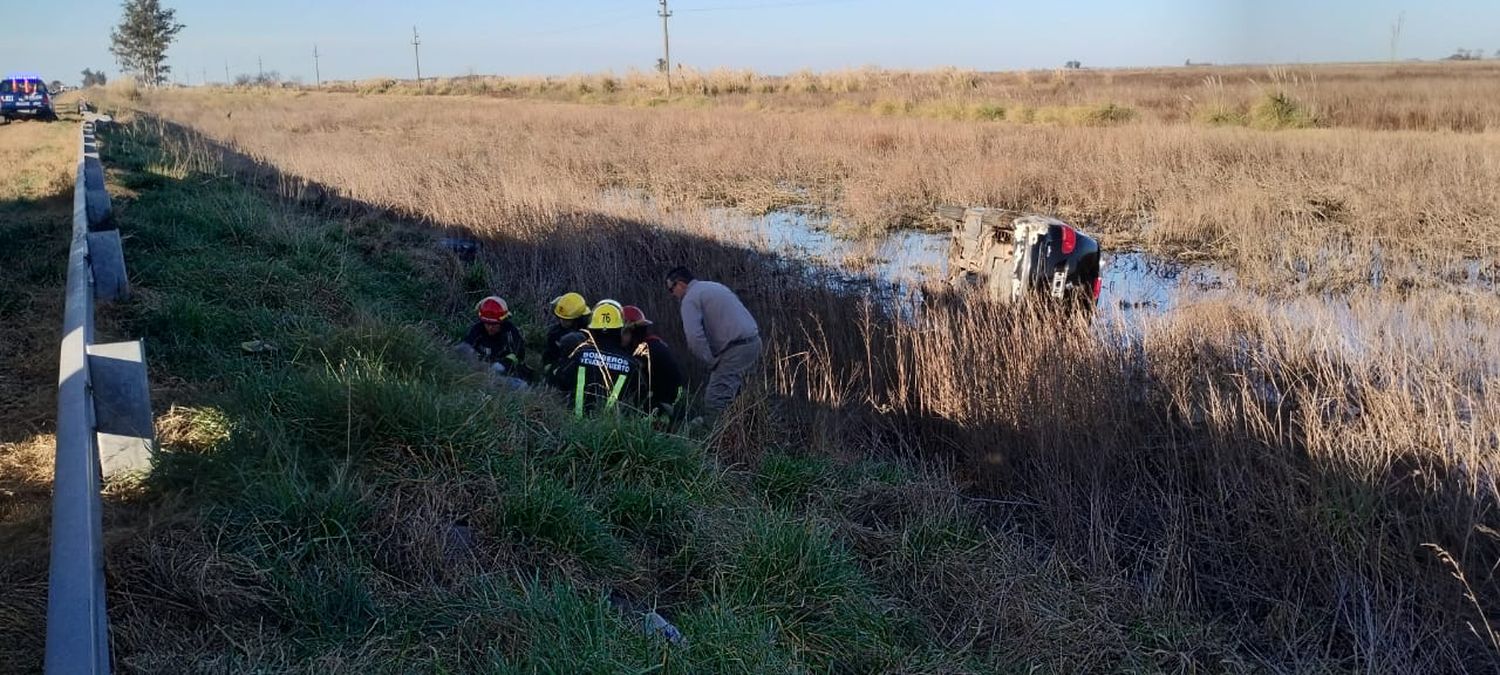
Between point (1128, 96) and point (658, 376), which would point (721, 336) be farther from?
point (1128, 96)

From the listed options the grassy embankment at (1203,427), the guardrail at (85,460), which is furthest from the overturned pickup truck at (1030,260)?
the guardrail at (85,460)

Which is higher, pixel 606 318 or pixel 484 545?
pixel 606 318

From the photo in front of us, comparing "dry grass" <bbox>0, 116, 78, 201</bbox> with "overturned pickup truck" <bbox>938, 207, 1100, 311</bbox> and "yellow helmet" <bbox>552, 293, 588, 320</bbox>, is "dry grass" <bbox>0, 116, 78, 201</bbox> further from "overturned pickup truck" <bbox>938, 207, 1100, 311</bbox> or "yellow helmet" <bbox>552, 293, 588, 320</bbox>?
"overturned pickup truck" <bbox>938, 207, 1100, 311</bbox>

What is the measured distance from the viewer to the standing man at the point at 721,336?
709cm

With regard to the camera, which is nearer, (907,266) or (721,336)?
(721,336)

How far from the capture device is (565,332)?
22.8 feet

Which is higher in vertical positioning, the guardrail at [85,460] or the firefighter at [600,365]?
the guardrail at [85,460]

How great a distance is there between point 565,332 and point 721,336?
1.08 m

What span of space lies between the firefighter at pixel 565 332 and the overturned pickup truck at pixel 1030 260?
3.01 metres

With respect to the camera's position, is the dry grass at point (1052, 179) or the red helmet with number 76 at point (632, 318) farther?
the dry grass at point (1052, 179)

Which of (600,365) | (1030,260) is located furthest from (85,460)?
(1030,260)

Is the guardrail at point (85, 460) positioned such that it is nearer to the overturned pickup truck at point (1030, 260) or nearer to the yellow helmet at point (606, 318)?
the yellow helmet at point (606, 318)

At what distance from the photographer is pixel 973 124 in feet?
79.9

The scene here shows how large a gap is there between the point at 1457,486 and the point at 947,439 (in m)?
2.49
